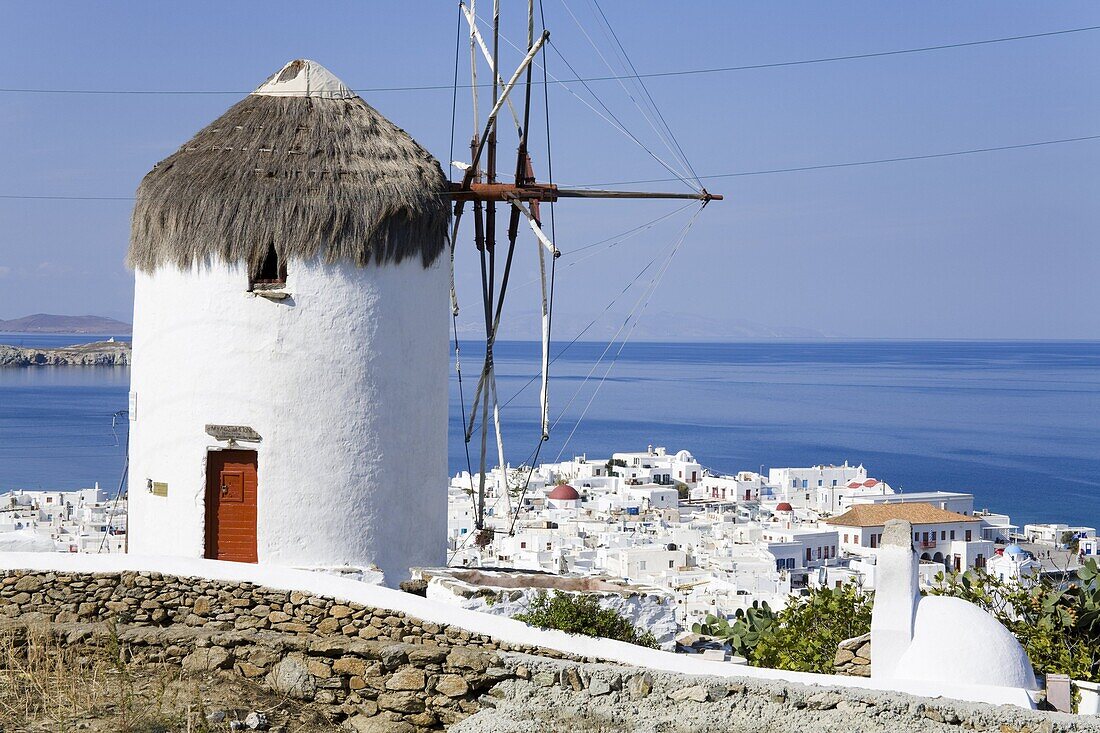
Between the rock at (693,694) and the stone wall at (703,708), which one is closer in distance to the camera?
the stone wall at (703,708)

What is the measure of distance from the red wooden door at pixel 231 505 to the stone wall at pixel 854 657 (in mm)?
4675

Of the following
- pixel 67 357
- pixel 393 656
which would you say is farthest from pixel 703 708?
pixel 67 357

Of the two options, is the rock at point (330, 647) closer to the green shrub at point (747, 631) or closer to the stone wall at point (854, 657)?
the stone wall at point (854, 657)

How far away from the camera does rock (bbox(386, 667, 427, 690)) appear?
693 centimetres

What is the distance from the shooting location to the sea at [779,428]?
247ft

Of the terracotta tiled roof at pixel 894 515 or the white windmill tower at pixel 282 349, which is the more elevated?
the white windmill tower at pixel 282 349

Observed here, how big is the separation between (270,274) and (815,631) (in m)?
5.04

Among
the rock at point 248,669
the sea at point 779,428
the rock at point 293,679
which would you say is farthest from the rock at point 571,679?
the sea at point 779,428

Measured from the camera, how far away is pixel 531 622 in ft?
25.9

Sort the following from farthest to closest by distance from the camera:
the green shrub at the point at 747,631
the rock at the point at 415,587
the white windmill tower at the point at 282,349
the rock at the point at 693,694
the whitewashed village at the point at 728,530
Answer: the whitewashed village at the point at 728,530 → the white windmill tower at the point at 282,349 → the rock at the point at 415,587 → the green shrub at the point at 747,631 → the rock at the point at 693,694

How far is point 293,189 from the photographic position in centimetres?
997

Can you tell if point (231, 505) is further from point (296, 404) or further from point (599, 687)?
point (599, 687)

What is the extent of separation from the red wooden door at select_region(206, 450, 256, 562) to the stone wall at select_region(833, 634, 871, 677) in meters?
4.68

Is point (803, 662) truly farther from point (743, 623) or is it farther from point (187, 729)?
point (187, 729)
